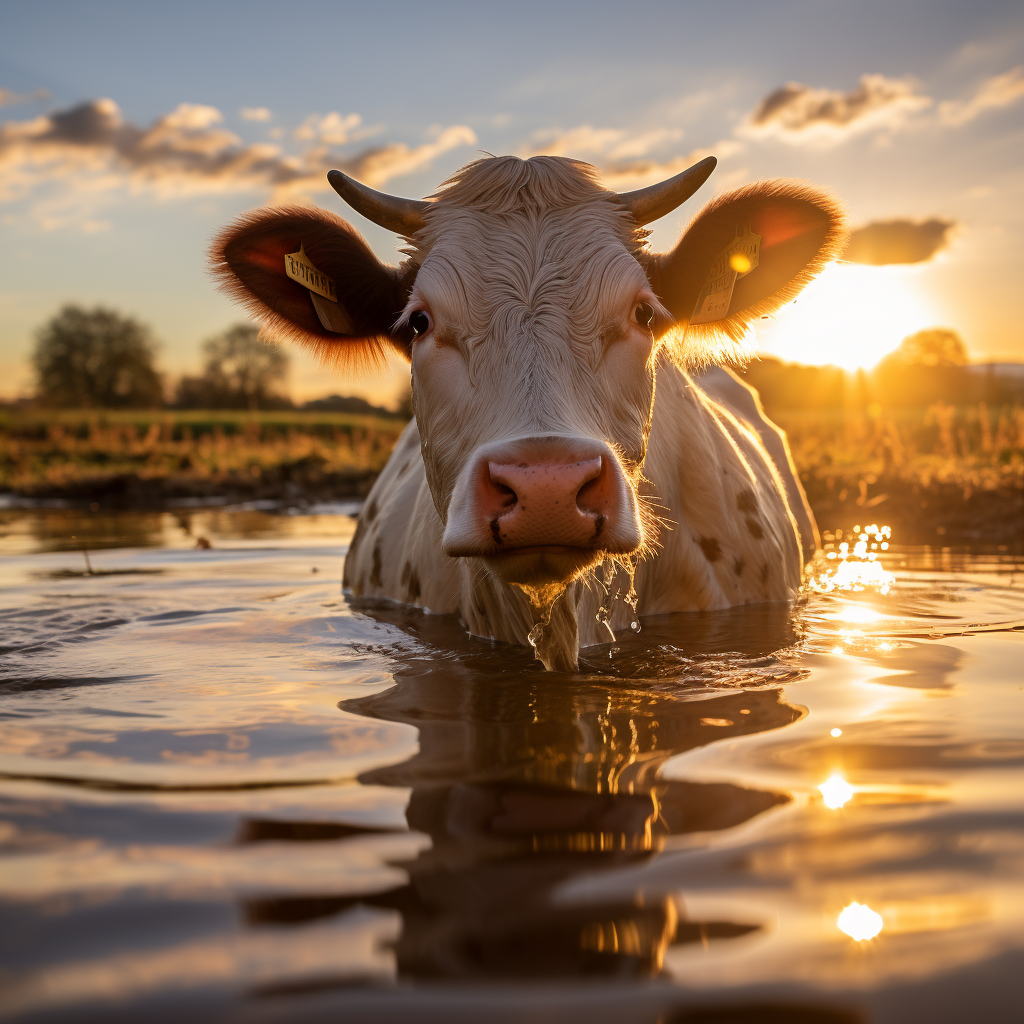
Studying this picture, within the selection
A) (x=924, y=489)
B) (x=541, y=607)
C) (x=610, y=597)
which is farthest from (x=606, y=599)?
(x=924, y=489)

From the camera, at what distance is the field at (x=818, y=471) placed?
28.6 ft

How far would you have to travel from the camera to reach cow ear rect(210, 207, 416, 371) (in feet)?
11.8

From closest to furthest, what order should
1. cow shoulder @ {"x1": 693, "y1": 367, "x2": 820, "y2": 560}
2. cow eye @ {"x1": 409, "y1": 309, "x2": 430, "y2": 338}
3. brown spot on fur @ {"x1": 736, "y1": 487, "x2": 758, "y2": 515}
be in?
1. cow eye @ {"x1": 409, "y1": 309, "x2": 430, "y2": 338}
2. brown spot on fur @ {"x1": 736, "y1": 487, "x2": 758, "y2": 515}
3. cow shoulder @ {"x1": 693, "y1": 367, "x2": 820, "y2": 560}

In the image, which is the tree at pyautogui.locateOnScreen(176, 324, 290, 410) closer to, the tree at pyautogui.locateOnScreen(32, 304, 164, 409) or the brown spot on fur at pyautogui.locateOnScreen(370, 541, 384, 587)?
the tree at pyautogui.locateOnScreen(32, 304, 164, 409)

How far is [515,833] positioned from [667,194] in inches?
103

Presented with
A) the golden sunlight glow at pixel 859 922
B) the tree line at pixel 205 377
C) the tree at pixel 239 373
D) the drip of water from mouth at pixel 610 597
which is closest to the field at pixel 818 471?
the drip of water from mouth at pixel 610 597

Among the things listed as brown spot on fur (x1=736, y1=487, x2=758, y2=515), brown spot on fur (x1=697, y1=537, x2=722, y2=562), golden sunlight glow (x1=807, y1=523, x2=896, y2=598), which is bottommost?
golden sunlight glow (x1=807, y1=523, x2=896, y2=598)

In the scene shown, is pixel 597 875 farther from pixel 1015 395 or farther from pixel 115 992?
pixel 1015 395

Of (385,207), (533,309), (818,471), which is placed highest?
(385,207)

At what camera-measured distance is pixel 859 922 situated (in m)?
1.30

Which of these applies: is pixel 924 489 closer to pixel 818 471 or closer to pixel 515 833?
pixel 818 471

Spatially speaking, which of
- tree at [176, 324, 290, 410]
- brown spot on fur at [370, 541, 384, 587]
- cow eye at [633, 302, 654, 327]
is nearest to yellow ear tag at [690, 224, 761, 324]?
cow eye at [633, 302, 654, 327]

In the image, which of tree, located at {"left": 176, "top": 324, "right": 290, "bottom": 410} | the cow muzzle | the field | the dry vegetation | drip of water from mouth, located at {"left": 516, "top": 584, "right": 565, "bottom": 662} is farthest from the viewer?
tree, located at {"left": 176, "top": 324, "right": 290, "bottom": 410}

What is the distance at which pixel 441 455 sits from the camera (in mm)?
3197
